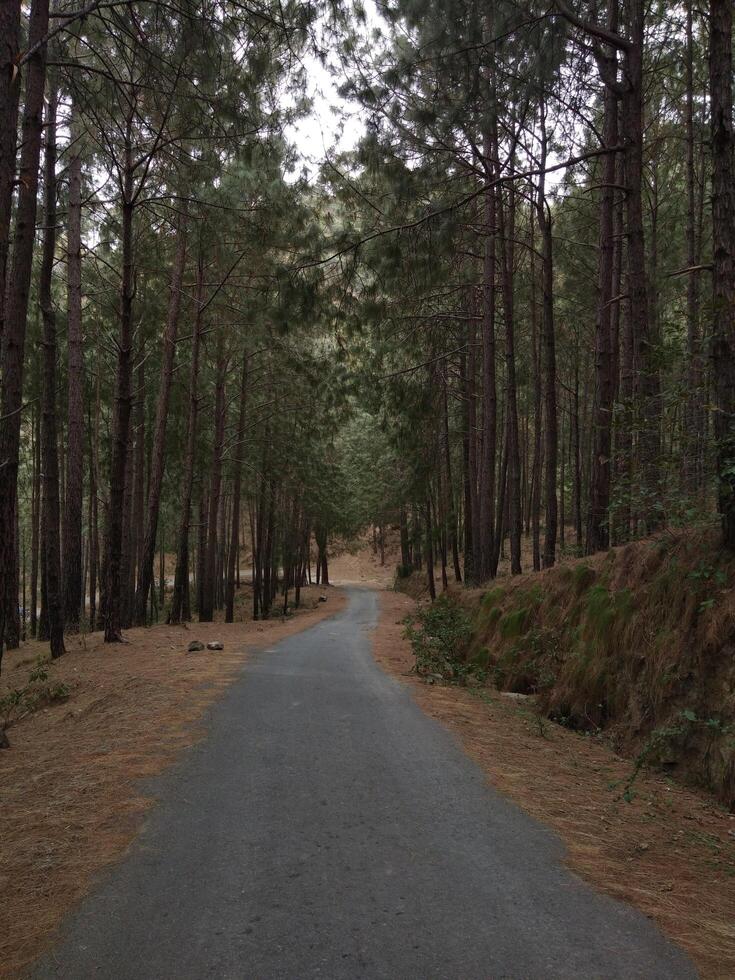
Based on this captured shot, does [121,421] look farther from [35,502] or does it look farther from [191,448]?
[35,502]

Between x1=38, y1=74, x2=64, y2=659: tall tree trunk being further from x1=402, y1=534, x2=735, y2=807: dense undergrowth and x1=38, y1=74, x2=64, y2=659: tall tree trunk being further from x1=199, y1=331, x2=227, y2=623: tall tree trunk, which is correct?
x1=402, y1=534, x2=735, y2=807: dense undergrowth

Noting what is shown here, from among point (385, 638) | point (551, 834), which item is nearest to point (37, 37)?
point (551, 834)

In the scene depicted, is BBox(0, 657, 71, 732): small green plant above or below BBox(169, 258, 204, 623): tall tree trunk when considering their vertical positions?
below

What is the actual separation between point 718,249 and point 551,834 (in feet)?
16.9

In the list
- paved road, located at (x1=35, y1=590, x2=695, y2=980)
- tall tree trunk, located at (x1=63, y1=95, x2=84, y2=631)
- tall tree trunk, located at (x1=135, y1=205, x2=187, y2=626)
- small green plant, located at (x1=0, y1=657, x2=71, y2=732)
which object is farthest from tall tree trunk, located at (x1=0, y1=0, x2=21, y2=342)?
tall tree trunk, located at (x1=135, y1=205, x2=187, y2=626)

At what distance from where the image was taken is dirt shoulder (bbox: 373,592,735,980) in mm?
3016

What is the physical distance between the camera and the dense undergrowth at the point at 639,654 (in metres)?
5.34

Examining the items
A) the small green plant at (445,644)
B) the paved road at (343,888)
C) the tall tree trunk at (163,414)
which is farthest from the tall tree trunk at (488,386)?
the paved road at (343,888)

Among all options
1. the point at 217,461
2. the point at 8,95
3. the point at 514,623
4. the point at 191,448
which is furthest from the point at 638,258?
the point at 217,461

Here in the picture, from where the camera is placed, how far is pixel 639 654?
21.2 feet

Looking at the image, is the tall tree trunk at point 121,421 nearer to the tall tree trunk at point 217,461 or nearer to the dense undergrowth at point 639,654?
the dense undergrowth at point 639,654

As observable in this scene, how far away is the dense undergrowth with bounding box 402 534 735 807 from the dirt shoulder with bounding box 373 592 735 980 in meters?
0.31

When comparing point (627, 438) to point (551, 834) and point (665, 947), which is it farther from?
point (665, 947)

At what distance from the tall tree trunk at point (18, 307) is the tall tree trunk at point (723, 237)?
667cm
